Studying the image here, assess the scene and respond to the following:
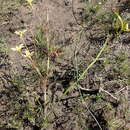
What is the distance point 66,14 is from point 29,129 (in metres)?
1.29

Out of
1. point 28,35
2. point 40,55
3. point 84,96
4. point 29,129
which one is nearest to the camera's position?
point 29,129

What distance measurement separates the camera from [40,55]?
2123 millimetres

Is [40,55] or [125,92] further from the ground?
[40,55]

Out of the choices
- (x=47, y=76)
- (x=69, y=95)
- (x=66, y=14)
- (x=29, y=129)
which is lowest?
(x=29, y=129)

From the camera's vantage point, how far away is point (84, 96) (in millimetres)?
1871

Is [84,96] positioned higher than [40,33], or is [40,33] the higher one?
[40,33]

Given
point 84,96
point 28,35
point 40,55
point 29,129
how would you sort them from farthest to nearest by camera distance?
point 28,35 < point 40,55 < point 84,96 < point 29,129

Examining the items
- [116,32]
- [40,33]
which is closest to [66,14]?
[40,33]

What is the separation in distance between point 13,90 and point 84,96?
63 cm

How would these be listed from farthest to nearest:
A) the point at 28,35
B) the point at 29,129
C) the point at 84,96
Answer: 1. the point at 28,35
2. the point at 84,96
3. the point at 29,129

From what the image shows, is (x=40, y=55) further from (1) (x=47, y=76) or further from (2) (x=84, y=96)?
(2) (x=84, y=96)

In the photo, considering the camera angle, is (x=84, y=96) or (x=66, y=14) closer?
(x=84, y=96)

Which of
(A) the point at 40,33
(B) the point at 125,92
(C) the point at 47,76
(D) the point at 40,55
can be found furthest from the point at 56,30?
(B) the point at 125,92

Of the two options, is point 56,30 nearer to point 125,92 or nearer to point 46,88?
point 46,88
